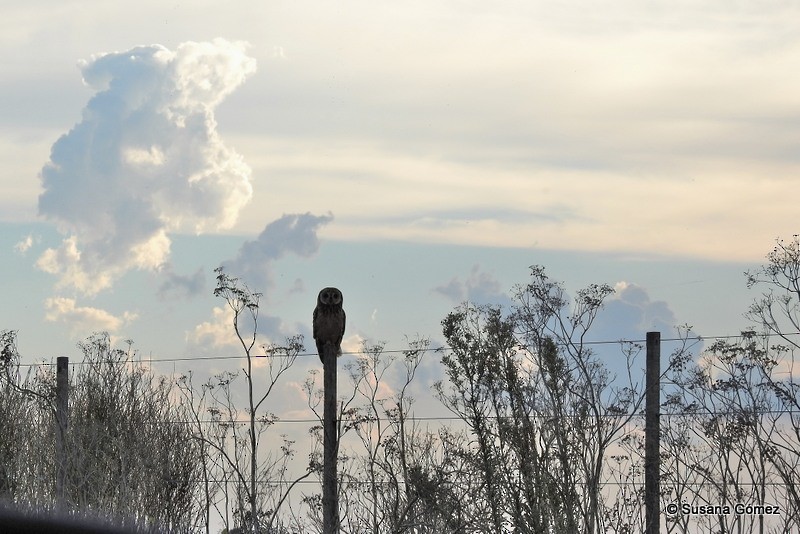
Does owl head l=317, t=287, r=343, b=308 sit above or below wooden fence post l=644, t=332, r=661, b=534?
above

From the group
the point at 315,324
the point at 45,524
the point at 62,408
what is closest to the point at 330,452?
the point at 315,324

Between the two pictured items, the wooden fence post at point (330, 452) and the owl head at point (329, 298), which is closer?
the wooden fence post at point (330, 452)

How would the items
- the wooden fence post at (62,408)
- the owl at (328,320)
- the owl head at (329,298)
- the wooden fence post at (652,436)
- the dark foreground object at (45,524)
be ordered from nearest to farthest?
the dark foreground object at (45,524) → the wooden fence post at (652,436) → the owl at (328,320) → the owl head at (329,298) → the wooden fence post at (62,408)

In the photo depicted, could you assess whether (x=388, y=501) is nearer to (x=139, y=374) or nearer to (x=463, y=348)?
(x=463, y=348)

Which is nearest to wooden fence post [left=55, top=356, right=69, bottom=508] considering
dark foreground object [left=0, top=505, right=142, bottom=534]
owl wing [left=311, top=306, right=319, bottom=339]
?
owl wing [left=311, top=306, right=319, bottom=339]

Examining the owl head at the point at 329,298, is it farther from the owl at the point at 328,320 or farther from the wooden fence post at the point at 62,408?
the wooden fence post at the point at 62,408

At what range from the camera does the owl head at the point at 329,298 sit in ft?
41.0

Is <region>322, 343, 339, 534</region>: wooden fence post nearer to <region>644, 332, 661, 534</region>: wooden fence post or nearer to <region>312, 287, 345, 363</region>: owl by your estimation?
<region>312, 287, 345, 363</region>: owl

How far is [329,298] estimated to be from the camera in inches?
492

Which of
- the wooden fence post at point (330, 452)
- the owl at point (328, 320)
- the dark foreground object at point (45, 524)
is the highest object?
the owl at point (328, 320)

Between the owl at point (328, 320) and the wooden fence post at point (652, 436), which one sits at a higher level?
the owl at point (328, 320)

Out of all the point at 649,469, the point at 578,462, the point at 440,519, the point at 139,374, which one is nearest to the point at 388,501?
the point at 440,519

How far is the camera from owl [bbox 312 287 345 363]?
482 inches

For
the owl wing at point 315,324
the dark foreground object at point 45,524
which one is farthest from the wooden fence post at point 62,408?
the dark foreground object at point 45,524
